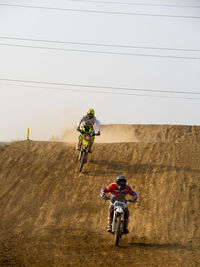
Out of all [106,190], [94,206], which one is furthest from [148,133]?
[106,190]

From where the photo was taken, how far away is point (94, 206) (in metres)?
13.3

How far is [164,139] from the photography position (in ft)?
120

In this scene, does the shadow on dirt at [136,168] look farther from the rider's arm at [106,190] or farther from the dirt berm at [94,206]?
the rider's arm at [106,190]

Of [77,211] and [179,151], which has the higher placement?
[179,151]

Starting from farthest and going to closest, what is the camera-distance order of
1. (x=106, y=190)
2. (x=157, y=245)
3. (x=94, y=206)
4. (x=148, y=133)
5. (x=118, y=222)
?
(x=148, y=133) → (x=94, y=206) → (x=106, y=190) → (x=157, y=245) → (x=118, y=222)

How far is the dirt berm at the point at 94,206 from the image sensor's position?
8.23 meters

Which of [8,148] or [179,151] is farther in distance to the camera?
[8,148]

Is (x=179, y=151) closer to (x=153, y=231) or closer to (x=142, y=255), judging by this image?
(x=153, y=231)

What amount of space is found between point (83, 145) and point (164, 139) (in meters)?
22.5

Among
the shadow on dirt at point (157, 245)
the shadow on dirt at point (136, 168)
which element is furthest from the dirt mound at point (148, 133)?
the shadow on dirt at point (157, 245)

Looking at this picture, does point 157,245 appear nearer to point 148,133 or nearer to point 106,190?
point 106,190

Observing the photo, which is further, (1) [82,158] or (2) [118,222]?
(1) [82,158]

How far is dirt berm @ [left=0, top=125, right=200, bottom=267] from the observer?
8.23 m

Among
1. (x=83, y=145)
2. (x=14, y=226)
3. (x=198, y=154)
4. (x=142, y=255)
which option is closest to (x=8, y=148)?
(x=83, y=145)
